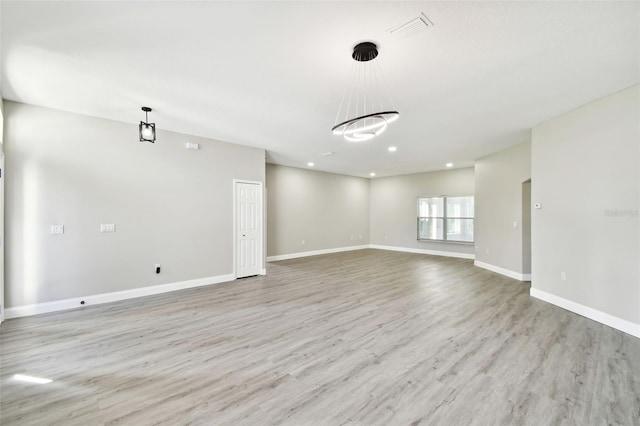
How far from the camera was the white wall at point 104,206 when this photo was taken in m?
3.77

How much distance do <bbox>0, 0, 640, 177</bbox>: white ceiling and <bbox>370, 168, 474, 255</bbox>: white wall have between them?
4618 millimetres

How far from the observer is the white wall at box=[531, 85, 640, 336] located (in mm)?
3246

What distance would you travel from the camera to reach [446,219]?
359 inches

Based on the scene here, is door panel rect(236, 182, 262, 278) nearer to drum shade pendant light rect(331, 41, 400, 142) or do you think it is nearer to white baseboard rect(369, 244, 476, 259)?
drum shade pendant light rect(331, 41, 400, 142)

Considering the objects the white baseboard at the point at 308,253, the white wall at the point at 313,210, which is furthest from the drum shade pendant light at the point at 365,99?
the white baseboard at the point at 308,253

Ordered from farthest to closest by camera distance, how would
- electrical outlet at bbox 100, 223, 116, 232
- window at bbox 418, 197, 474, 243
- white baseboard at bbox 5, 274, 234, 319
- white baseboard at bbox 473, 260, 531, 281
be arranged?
window at bbox 418, 197, 474, 243 → white baseboard at bbox 473, 260, 531, 281 → electrical outlet at bbox 100, 223, 116, 232 → white baseboard at bbox 5, 274, 234, 319

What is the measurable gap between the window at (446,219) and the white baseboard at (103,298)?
24.1ft

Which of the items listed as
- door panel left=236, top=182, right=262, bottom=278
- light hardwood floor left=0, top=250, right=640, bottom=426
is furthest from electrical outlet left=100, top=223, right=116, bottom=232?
door panel left=236, top=182, right=262, bottom=278

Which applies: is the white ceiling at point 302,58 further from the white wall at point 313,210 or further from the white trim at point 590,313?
the white wall at point 313,210

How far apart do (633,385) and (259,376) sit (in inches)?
131

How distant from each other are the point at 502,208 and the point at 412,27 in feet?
18.9

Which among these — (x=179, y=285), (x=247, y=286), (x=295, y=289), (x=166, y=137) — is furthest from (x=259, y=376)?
(x=166, y=137)

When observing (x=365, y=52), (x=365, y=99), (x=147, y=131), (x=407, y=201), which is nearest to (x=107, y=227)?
(x=147, y=131)

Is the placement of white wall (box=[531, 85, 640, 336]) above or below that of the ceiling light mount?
below
